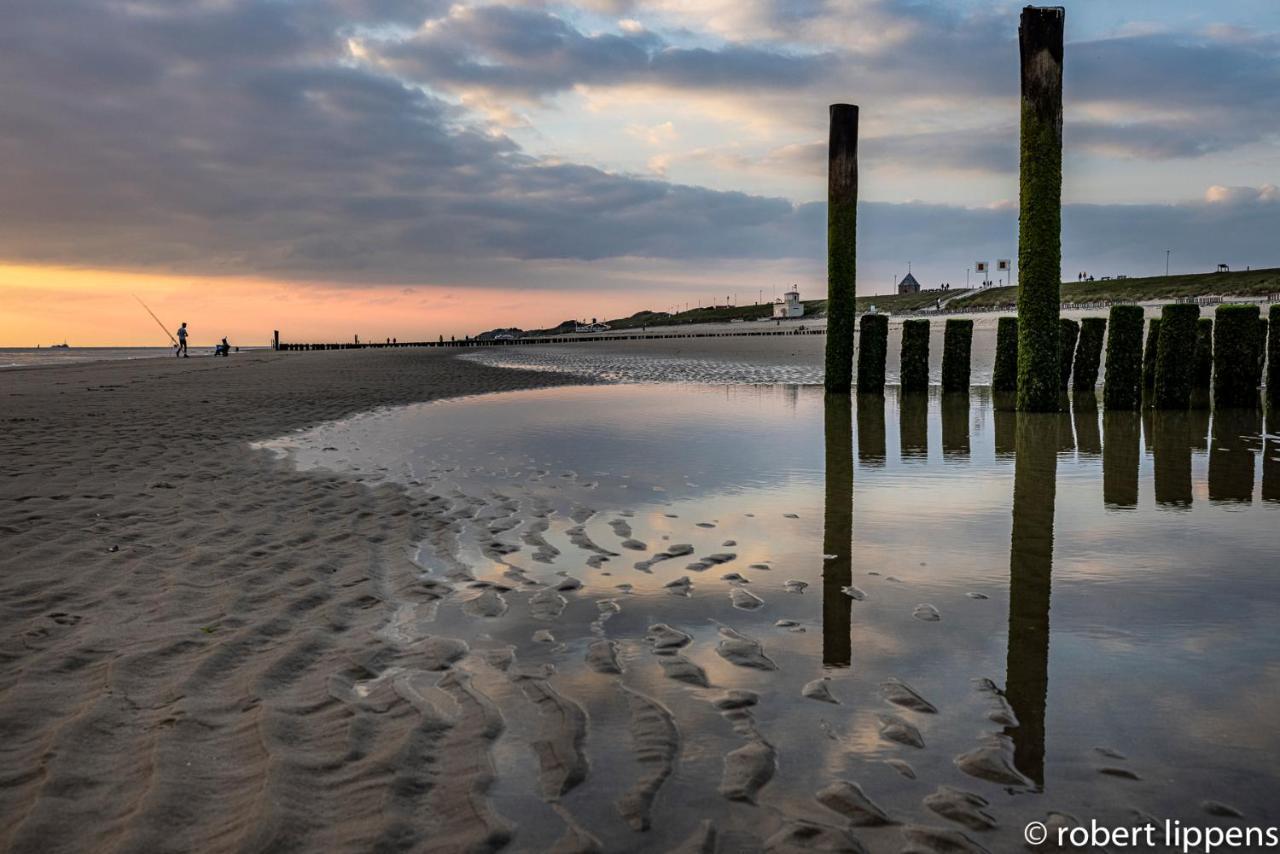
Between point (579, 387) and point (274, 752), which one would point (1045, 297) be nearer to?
point (579, 387)

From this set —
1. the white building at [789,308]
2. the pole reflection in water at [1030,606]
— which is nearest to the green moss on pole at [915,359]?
the pole reflection in water at [1030,606]

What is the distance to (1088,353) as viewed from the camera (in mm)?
16969

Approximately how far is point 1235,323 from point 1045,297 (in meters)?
3.51

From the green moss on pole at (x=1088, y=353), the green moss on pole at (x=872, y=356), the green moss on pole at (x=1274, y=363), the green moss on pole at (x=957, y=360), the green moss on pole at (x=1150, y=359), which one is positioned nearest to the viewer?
the green moss on pole at (x=1274, y=363)

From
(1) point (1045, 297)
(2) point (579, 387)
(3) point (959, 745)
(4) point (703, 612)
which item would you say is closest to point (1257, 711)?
(3) point (959, 745)

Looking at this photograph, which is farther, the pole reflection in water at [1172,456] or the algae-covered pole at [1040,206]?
the algae-covered pole at [1040,206]

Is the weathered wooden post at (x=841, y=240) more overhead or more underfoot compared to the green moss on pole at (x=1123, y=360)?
more overhead

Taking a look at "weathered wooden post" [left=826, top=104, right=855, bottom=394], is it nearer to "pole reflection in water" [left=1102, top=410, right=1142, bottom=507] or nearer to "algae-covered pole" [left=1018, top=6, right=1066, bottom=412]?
"algae-covered pole" [left=1018, top=6, right=1066, bottom=412]

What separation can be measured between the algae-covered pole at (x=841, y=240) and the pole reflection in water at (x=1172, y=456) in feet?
21.2

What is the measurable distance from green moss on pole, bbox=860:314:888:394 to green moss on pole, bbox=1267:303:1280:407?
6722 mm

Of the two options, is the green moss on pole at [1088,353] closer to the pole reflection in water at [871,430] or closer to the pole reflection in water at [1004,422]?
the pole reflection in water at [1004,422]

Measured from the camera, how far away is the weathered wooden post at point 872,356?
18500mm

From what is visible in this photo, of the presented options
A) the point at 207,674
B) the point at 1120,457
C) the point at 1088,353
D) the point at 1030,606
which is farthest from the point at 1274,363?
the point at 207,674

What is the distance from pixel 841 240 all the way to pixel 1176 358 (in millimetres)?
6856
